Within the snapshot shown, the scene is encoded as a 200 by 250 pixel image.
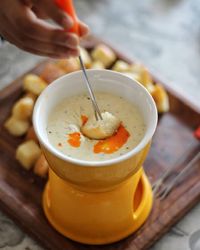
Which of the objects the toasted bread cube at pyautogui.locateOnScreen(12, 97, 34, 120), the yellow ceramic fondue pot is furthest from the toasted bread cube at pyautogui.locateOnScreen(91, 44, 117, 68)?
the yellow ceramic fondue pot

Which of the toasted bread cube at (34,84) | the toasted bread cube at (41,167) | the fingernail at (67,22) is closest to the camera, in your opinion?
the fingernail at (67,22)

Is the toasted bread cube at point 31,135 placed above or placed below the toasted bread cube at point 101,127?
below

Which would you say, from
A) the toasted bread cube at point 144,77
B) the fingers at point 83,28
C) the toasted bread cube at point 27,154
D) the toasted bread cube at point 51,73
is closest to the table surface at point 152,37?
the toasted bread cube at point 144,77

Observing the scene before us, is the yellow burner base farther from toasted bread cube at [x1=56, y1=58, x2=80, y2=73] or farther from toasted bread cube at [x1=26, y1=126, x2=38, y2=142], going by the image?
toasted bread cube at [x1=56, y1=58, x2=80, y2=73]

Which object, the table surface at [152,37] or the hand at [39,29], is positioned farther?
the table surface at [152,37]

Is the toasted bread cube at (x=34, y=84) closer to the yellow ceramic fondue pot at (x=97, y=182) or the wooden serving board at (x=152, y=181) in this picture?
the wooden serving board at (x=152, y=181)
